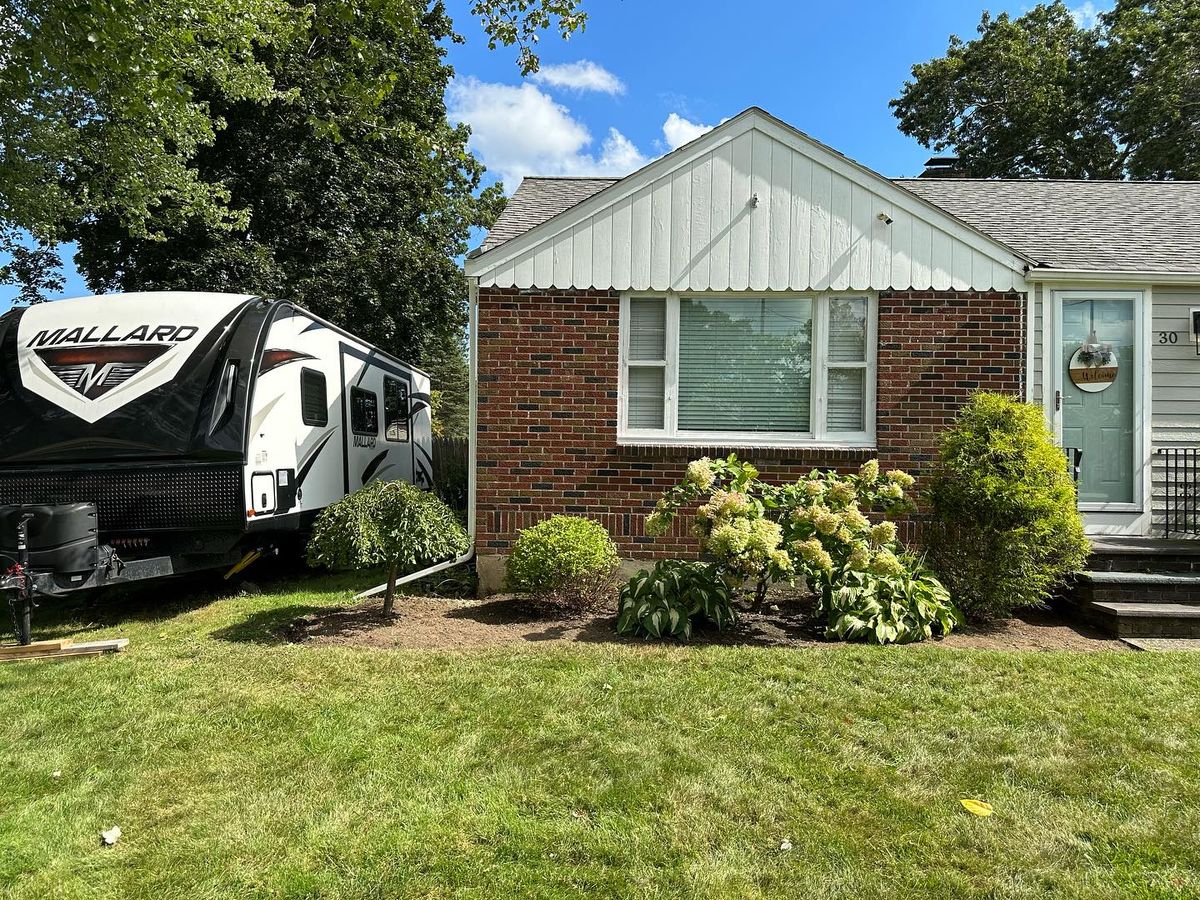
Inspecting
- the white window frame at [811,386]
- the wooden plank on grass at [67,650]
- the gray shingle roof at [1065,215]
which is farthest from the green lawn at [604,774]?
the gray shingle roof at [1065,215]

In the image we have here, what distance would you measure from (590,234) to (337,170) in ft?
39.0

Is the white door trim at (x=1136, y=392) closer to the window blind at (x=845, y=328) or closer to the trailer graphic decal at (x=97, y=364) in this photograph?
the window blind at (x=845, y=328)

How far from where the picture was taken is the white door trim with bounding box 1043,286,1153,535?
6.88m

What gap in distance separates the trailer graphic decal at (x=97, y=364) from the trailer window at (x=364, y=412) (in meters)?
2.51

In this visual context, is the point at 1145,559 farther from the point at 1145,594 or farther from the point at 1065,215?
the point at 1065,215

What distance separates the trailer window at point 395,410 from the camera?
9.58m

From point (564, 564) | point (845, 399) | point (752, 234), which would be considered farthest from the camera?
point (845, 399)

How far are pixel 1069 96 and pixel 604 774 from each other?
93.1 feet

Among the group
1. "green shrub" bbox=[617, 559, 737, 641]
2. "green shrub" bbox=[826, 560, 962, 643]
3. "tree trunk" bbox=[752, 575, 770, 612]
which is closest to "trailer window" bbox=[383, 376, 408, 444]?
"green shrub" bbox=[617, 559, 737, 641]

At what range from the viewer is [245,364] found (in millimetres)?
6008

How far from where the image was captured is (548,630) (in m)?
5.46

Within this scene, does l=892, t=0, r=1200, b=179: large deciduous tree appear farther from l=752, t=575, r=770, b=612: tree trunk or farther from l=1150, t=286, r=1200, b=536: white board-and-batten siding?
l=752, t=575, r=770, b=612: tree trunk

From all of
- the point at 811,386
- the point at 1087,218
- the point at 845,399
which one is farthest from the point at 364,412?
the point at 1087,218

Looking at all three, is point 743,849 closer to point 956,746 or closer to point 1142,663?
point 956,746
